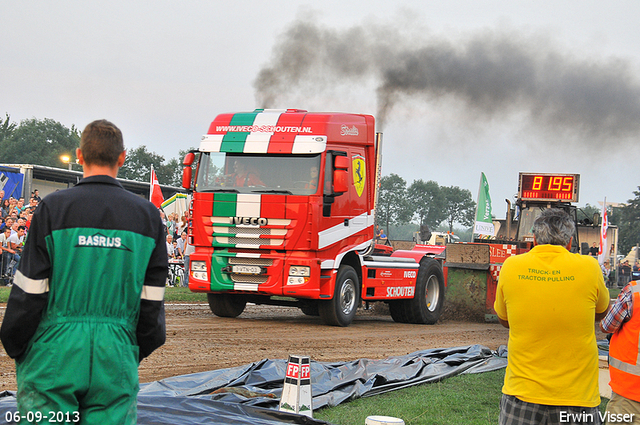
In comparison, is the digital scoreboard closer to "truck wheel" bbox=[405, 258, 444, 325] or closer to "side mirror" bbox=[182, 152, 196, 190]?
"truck wheel" bbox=[405, 258, 444, 325]

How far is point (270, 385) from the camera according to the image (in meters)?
6.41

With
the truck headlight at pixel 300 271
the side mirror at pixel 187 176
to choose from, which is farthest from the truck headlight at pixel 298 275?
the side mirror at pixel 187 176

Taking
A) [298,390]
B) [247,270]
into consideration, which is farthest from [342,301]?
[298,390]

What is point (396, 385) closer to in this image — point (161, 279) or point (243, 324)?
point (161, 279)

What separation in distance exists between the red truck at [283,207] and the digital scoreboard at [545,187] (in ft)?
22.0

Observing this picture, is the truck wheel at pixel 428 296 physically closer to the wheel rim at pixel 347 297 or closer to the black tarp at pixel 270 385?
the wheel rim at pixel 347 297

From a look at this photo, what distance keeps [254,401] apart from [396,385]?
1.85 meters

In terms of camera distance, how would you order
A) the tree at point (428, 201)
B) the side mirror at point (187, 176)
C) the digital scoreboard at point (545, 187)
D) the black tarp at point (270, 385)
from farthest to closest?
1. the tree at point (428, 201)
2. the digital scoreboard at point (545, 187)
3. the side mirror at point (187, 176)
4. the black tarp at point (270, 385)

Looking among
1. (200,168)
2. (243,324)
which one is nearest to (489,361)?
(243,324)

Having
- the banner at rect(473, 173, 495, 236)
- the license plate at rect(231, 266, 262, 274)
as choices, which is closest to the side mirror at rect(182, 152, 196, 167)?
the license plate at rect(231, 266, 262, 274)

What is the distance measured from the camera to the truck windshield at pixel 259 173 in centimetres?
1129

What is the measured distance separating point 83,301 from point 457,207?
4417 inches

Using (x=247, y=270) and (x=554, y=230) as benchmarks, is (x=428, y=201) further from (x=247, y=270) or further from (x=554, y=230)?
(x=554, y=230)

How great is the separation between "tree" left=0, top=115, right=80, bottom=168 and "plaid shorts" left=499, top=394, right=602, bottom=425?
78.0 m
